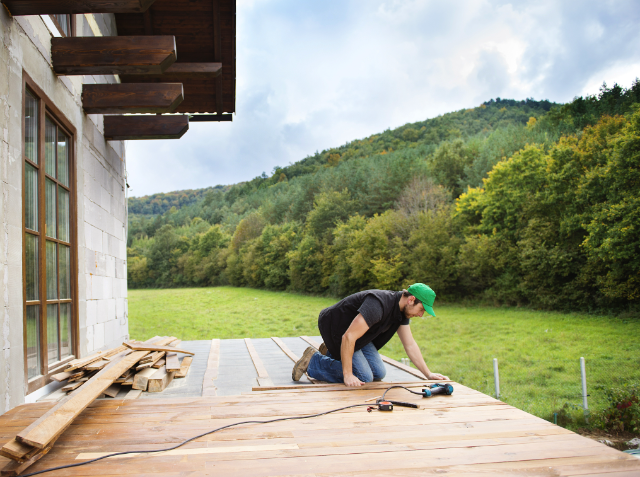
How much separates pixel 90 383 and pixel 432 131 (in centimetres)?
4653

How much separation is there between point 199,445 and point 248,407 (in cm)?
78

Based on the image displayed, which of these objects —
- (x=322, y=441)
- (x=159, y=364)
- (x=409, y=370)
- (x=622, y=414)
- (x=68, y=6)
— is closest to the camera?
(x=322, y=441)

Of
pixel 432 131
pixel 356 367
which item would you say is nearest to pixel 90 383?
pixel 356 367

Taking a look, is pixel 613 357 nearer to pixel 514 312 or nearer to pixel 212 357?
pixel 514 312

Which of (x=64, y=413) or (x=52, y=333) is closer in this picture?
(x=64, y=413)

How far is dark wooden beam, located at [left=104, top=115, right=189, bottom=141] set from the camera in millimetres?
5805

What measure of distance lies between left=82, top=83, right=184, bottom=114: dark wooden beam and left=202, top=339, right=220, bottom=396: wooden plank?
9.64ft

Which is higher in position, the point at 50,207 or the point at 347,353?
the point at 50,207

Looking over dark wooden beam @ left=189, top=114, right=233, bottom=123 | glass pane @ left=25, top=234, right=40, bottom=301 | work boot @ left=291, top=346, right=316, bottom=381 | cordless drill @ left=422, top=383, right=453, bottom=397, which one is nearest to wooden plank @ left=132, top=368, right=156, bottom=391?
glass pane @ left=25, top=234, right=40, bottom=301

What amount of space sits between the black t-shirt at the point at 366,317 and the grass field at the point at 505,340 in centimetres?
545

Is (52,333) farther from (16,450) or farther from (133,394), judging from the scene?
(16,450)

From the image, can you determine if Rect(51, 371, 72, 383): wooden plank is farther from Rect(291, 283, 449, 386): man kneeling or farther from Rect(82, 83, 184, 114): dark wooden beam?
Rect(82, 83, 184, 114): dark wooden beam

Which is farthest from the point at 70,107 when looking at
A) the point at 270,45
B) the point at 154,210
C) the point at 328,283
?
the point at 154,210

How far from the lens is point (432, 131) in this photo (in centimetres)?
4569
